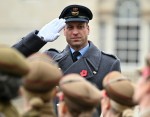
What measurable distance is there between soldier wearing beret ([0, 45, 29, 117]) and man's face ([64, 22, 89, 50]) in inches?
91.5

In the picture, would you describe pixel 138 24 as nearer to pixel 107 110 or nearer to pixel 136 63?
pixel 136 63

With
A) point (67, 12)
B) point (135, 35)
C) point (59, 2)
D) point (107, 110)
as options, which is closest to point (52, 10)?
point (59, 2)

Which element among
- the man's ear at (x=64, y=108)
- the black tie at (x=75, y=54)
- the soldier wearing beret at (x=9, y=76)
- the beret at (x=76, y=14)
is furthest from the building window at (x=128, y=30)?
the soldier wearing beret at (x=9, y=76)

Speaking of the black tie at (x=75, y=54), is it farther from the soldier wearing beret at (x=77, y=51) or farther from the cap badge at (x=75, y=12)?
the cap badge at (x=75, y=12)

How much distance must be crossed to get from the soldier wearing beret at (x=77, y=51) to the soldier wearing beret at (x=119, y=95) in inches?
50.9

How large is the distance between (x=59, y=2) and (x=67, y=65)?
2311cm

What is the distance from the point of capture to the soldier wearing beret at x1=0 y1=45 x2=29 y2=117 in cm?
507

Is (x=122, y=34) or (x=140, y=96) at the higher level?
(x=140, y=96)

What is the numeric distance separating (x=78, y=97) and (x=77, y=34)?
2.28 meters

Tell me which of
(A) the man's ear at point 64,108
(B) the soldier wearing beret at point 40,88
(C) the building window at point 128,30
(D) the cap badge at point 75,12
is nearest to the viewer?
(B) the soldier wearing beret at point 40,88

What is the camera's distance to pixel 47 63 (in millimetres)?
5352

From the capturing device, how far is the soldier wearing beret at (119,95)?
18.3 ft

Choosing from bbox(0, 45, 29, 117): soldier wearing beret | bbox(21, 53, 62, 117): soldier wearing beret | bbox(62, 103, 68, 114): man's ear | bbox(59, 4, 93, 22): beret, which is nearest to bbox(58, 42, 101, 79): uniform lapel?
bbox(59, 4, 93, 22): beret

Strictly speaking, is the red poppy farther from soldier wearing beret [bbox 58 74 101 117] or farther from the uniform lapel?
soldier wearing beret [bbox 58 74 101 117]
